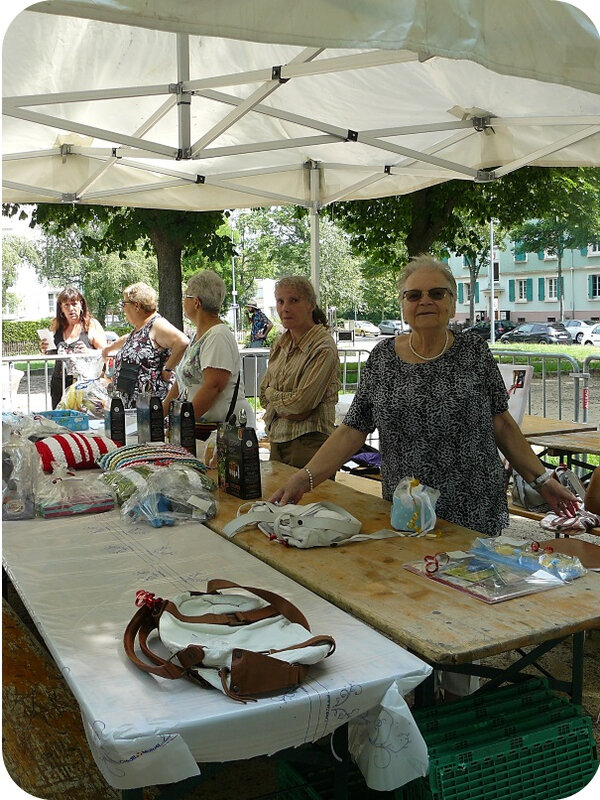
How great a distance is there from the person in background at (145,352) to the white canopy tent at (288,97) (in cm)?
→ 112

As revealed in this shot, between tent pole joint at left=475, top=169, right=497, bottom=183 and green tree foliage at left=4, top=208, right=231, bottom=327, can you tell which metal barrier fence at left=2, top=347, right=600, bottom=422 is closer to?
tent pole joint at left=475, top=169, right=497, bottom=183

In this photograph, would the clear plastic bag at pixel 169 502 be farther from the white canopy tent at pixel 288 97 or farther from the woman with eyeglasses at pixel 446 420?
the white canopy tent at pixel 288 97

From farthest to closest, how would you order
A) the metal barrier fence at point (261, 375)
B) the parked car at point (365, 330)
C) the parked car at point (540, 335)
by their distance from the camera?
the parked car at point (365, 330) → the parked car at point (540, 335) → the metal barrier fence at point (261, 375)

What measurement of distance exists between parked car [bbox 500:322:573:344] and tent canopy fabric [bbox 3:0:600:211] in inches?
1299

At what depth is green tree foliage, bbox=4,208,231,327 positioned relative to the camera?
12.6 metres

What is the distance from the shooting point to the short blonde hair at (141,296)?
21.0 ft

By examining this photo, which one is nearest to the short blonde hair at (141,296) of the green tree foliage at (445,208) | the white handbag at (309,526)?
the white handbag at (309,526)

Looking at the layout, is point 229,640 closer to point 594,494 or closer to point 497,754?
point 497,754

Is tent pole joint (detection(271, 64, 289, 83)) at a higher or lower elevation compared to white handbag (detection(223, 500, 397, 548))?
higher

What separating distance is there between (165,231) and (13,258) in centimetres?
3810

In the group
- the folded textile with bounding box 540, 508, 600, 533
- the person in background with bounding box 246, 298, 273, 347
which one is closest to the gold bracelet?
the folded textile with bounding box 540, 508, 600, 533

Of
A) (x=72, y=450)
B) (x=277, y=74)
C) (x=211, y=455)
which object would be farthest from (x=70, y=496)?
(x=277, y=74)

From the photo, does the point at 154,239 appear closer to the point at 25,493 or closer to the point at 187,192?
the point at 187,192

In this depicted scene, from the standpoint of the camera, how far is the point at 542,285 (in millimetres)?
59375
